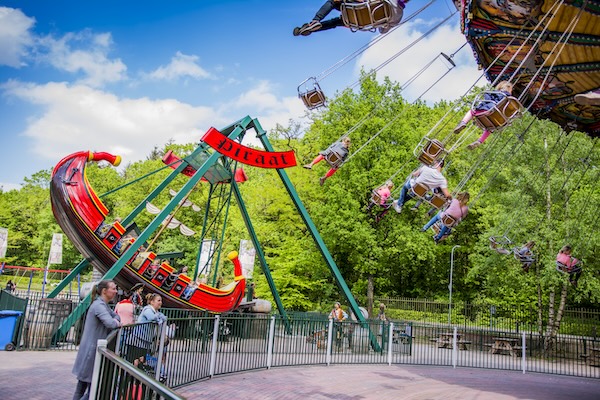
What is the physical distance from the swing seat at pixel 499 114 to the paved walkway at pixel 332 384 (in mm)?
5404

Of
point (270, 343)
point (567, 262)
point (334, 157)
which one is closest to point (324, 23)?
point (334, 157)

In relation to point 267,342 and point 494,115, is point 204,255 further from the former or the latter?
point 494,115

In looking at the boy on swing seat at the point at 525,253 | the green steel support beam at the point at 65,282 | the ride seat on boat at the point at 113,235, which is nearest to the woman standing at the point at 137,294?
the ride seat on boat at the point at 113,235

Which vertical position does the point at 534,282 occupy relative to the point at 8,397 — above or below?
above

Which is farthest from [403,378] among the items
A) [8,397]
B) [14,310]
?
[14,310]

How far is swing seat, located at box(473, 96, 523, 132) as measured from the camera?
24.9 ft

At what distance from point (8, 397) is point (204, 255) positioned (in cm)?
2055

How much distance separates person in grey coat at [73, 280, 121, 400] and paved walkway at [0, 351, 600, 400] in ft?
8.11

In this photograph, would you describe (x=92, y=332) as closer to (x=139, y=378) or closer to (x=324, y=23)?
(x=139, y=378)

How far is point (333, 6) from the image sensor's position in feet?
26.3

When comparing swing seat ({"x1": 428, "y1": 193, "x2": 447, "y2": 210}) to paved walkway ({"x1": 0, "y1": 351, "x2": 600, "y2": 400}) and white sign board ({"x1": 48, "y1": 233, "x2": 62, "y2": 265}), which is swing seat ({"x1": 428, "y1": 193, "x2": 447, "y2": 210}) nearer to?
paved walkway ({"x1": 0, "y1": 351, "x2": 600, "y2": 400})

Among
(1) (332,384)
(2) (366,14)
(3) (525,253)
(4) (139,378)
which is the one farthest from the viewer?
(3) (525,253)

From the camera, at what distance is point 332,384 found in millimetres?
10672

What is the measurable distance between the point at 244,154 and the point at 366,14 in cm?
837
